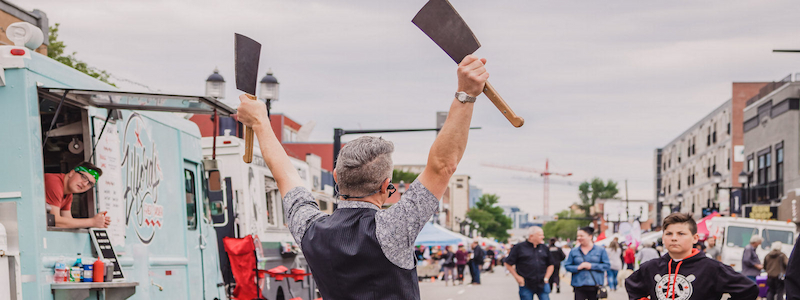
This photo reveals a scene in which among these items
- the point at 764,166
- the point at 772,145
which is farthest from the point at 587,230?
the point at 764,166

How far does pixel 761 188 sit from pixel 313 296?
112 ft

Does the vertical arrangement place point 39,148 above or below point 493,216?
above

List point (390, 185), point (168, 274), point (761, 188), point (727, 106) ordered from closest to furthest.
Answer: point (390, 185)
point (168, 274)
point (761, 188)
point (727, 106)

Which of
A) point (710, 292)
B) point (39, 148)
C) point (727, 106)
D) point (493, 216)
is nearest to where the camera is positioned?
point (710, 292)

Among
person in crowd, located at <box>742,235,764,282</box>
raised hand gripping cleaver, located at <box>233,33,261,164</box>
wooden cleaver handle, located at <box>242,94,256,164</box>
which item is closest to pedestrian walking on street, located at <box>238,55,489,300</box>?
wooden cleaver handle, located at <box>242,94,256,164</box>

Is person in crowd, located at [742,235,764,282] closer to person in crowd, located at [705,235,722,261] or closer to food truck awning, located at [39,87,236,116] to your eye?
person in crowd, located at [705,235,722,261]

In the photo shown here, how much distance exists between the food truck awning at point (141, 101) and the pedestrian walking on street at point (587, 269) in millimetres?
7466

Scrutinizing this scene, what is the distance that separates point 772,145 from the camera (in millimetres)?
43250

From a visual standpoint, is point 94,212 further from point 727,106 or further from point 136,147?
point 727,106

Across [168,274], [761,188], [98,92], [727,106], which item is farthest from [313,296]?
[727,106]

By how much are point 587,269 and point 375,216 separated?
10991 millimetres

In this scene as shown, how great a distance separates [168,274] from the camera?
917cm

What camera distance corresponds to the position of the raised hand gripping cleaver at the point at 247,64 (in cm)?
354

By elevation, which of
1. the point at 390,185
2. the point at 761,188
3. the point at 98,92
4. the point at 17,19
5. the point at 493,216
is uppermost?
the point at 17,19
